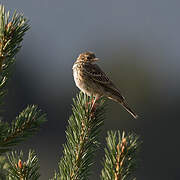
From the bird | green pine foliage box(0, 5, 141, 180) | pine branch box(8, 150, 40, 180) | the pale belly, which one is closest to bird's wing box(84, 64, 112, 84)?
the bird

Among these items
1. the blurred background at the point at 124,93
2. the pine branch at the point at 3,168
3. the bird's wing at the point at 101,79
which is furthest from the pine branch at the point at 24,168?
the blurred background at the point at 124,93

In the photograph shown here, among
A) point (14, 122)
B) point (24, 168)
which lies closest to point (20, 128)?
point (14, 122)

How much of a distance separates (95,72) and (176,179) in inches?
2055

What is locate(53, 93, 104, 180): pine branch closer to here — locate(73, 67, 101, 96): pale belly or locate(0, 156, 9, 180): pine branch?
locate(0, 156, 9, 180): pine branch

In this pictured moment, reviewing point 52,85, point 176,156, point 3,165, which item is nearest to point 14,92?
point 52,85

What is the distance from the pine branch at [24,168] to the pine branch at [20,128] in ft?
0.33

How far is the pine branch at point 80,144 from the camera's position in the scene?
11.1ft

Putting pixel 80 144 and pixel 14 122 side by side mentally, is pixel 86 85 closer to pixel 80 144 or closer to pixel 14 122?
pixel 80 144

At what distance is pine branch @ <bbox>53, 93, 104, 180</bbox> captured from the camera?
134 inches

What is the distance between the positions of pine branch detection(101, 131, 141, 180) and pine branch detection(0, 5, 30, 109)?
79cm

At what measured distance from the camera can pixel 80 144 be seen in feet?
11.7

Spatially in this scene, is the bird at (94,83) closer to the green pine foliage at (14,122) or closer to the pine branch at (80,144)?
the pine branch at (80,144)

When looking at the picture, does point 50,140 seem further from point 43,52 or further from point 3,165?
point 3,165

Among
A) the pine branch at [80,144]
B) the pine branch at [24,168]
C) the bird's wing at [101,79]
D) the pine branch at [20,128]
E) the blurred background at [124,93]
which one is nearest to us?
the pine branch at [24,168]
